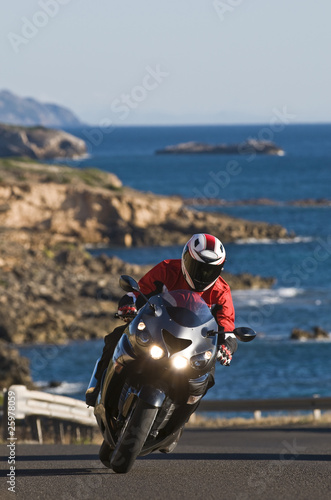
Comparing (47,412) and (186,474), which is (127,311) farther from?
(47,412)

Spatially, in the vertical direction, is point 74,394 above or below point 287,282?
above

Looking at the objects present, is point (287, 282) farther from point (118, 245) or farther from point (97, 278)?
point (118, 245)

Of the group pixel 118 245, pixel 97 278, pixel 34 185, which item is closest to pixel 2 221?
pixel 34 185

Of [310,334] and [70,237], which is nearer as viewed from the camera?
[310,334]

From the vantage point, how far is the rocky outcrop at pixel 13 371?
3328 cm

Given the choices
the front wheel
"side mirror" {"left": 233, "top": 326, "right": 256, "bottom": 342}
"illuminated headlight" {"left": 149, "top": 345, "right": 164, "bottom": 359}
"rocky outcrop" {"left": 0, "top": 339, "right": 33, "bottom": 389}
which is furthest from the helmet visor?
"rocky outcrop" {"left": 0, "top": 339, "right": 33, "bottom": 389}

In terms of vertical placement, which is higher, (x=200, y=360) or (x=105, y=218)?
(x=200, y=360)

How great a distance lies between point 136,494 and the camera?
285 inches

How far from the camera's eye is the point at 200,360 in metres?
7.00

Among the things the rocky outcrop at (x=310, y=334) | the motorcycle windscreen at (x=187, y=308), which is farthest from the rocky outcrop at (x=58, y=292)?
the motorcycle windscreen at (x=187, y=308)

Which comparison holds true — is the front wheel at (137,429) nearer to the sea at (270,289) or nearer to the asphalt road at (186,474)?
the asphalt road at (186,474)

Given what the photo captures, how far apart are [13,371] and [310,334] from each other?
16.5 m

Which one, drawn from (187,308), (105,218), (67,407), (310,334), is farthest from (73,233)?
(187,308)

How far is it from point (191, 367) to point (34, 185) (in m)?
73.5
